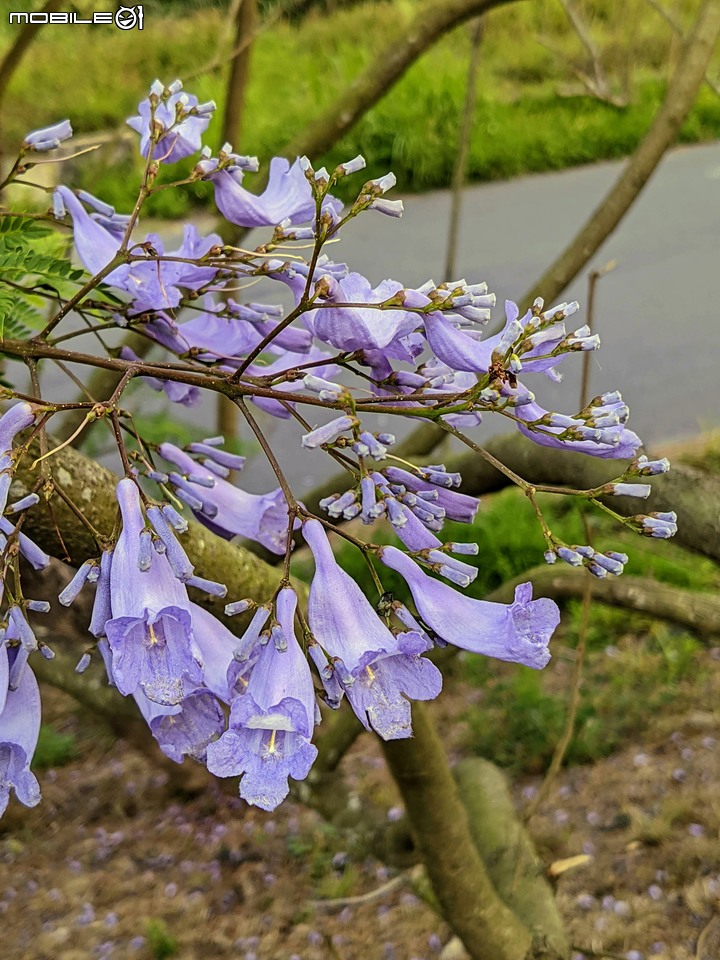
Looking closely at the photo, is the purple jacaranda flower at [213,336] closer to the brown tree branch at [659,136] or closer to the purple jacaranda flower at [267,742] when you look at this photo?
the purple jacaranda flower at [267,742]

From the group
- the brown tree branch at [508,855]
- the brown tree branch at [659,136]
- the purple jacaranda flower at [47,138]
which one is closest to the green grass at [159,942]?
the brown tree branch at [508,855]

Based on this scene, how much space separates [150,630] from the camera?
1.94ft

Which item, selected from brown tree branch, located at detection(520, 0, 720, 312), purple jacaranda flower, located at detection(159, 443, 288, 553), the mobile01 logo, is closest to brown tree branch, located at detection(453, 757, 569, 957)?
brown tree branch, located at detection(520, 0, 720, 312)

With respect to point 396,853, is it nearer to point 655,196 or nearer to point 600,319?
point 600,319

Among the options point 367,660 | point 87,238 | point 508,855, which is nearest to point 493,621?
point 367,660

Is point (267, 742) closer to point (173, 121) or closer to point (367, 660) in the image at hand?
point (367, 660)

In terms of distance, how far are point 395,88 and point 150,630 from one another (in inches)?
362

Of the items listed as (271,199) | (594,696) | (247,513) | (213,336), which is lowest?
(594,696)

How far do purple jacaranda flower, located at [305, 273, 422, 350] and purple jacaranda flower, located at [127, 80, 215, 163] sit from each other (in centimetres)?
22

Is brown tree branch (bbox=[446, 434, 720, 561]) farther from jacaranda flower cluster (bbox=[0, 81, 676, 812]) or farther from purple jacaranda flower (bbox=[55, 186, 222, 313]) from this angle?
purple jacaranda flower (bbox=[55, 186, 222, 313])

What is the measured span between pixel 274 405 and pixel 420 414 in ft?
0.52

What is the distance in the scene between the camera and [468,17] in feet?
6.67

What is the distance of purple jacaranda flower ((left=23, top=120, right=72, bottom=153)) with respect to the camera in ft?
2.73

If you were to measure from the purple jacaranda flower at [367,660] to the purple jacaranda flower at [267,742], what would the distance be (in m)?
0.03
